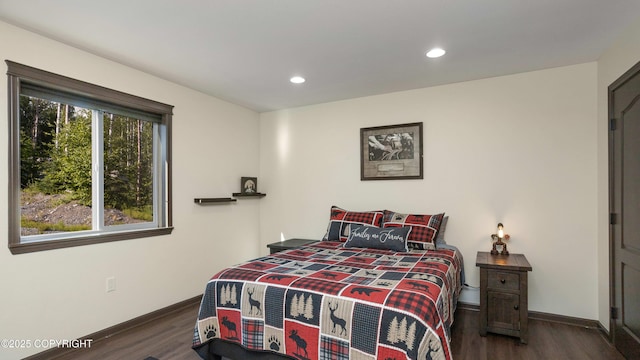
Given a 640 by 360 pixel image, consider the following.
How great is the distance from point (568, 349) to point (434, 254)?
1.19 metres

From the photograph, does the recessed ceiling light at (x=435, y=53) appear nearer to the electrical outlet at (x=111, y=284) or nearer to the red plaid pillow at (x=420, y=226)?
the red plaid pillow at (x=420, y=226)

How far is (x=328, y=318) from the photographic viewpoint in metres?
1.88

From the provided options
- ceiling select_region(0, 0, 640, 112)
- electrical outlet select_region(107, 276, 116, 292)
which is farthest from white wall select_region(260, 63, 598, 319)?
electrical outlet select_region(107, 276, 116, 292)

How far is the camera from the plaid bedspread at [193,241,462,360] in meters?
1.71

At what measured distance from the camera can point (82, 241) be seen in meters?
2.67

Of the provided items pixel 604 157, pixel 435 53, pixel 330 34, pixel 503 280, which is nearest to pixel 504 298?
pixel 503 280

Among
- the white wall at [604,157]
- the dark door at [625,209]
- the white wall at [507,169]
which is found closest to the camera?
the dark door at [625,209]

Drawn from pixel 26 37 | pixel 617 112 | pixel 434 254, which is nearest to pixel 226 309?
pixel 434 254

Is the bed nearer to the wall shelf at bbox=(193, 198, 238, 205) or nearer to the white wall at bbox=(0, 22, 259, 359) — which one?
the white wall at bbox=(0, 22, 259, 359)

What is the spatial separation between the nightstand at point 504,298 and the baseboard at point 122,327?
A: 9.77 ft

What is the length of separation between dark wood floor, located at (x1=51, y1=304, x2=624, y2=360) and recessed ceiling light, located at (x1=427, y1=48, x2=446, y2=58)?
2426mm

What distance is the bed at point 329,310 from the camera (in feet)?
5.62

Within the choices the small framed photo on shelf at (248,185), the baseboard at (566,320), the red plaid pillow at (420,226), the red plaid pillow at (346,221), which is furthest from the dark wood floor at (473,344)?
the small framed photo on shelf at (248,185)

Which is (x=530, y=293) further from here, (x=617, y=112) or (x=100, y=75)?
(x=100, y=75)
